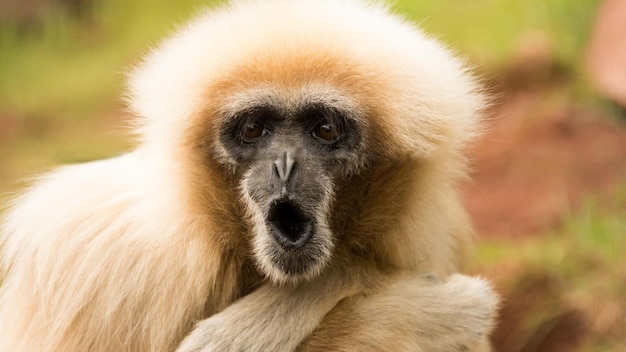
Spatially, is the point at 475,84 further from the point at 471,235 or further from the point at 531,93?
the point at 531,93

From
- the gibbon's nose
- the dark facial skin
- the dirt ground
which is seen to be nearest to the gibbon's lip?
the dark facial skin

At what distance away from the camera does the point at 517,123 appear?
6.95 m

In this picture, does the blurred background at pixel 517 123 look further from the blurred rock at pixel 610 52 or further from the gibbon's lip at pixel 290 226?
the gibbon's lip at pixel 290 226

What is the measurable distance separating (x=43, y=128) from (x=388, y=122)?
5878 mm

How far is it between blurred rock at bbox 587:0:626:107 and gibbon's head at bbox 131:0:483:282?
11.1ft

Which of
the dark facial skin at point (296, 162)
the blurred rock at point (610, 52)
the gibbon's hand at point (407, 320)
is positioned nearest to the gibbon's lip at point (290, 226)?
the dark facial skin at point (296, 162)

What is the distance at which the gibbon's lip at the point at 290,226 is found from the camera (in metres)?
3.16

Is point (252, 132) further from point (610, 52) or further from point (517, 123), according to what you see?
point (610, 52)

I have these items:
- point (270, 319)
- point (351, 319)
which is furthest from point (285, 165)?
point (351, 319)

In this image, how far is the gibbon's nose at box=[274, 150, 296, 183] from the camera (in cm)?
308

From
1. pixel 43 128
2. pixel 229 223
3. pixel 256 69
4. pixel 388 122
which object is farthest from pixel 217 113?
pixel 43 128

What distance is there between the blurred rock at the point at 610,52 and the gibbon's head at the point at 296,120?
11.1 ft

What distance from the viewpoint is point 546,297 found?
541 centimetres

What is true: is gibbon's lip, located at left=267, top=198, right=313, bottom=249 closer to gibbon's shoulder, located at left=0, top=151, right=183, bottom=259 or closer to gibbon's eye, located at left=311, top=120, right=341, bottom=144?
gibbon's eye, located at left=311, top=120, right=341, bottom=144
